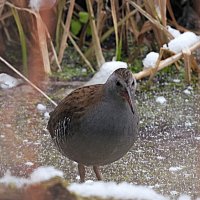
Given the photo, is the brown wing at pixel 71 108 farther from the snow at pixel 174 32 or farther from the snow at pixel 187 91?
the snow at pixel 174 32

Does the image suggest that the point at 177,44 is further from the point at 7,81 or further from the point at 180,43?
the point at 7,81

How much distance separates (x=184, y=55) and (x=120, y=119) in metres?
1.51

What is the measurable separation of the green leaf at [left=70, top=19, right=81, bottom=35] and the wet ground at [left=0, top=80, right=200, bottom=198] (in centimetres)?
74

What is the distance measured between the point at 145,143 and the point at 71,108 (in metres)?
0.72

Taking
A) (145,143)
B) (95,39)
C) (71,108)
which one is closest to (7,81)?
(95,39)

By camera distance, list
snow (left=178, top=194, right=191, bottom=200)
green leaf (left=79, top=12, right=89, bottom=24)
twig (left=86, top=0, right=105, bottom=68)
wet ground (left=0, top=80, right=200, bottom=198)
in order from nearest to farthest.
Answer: snow (left=178, top=194, right=191, bottom=200), wet ground (left=0, top=80, right=200, bottom=198), twig (left=86, top=0, right=105, bottom=68), green leaf (left=79, top=12, right=89, bottom=24)

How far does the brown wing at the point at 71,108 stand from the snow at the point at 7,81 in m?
1.26

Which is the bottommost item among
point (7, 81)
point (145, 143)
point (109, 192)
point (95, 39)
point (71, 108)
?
point (145, 143)

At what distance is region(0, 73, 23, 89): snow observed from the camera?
5.12 metres

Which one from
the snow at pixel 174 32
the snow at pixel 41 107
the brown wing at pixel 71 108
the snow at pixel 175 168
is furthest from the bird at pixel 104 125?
the snow at pixel 174 32

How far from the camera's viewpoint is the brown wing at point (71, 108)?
3.63 m

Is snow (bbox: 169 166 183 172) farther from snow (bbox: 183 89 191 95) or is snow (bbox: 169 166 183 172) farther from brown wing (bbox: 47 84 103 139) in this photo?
snow (bbox: 183 89 191 95)

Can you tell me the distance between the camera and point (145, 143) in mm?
4309

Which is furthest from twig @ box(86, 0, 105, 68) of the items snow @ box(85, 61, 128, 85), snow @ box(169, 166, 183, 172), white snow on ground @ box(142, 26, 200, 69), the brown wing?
snow @ box(169, 166, 183, 172)
